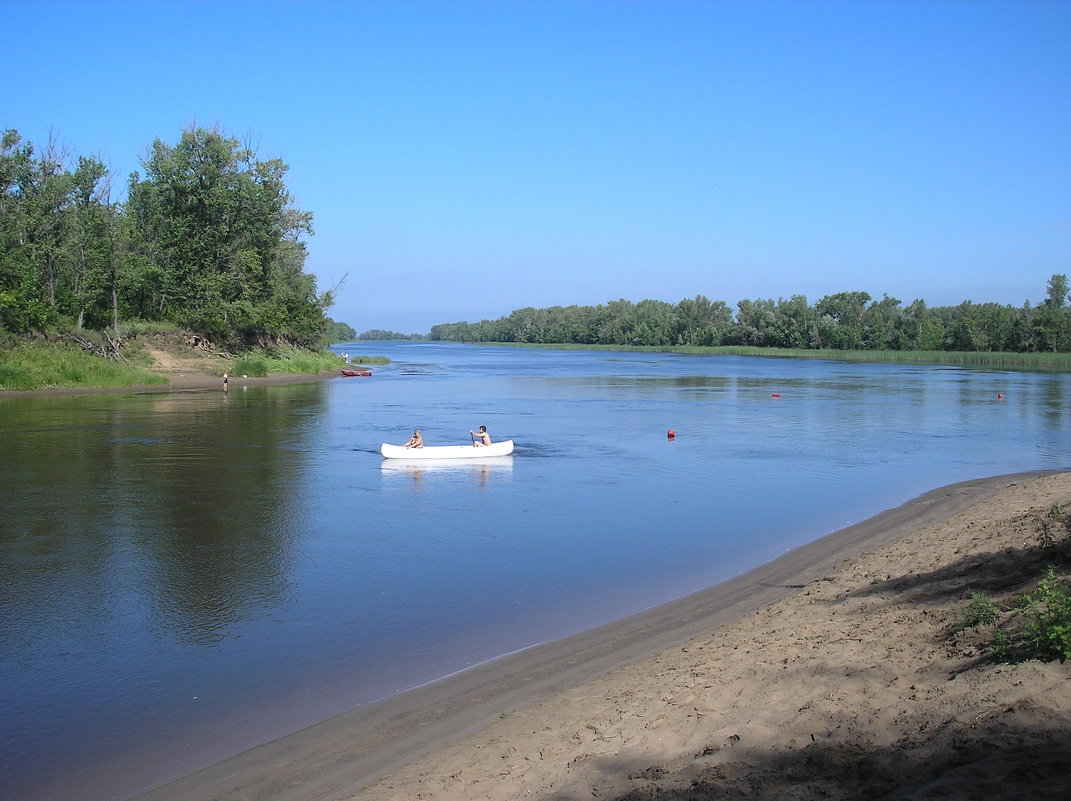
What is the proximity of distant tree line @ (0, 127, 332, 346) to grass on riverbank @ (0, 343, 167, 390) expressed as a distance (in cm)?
216

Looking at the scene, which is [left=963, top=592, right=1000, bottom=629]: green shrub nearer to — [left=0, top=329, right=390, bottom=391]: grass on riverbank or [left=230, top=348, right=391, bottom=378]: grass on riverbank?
[left=0, top=329, right=390, bottom=391]: grass on riverbank

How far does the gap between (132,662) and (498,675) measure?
13.7ft

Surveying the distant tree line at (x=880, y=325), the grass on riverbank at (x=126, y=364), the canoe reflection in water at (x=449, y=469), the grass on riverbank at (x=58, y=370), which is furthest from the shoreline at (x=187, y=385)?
the distant tree line at (x=880, y=325)

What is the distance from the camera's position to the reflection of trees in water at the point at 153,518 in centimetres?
1195

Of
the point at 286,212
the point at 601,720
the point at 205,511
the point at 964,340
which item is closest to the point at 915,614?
the point at 601,720

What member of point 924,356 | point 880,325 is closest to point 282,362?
point 924,356

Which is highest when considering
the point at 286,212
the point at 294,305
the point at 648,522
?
the point at 286,212

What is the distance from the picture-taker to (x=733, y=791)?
17.3ft

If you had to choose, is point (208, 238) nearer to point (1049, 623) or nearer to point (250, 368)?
point (250, 368)

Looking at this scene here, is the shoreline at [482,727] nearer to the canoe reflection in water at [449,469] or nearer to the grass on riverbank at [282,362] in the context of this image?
the canoe reflection in water at [449,469]

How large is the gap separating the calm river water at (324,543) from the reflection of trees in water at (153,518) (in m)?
0.07

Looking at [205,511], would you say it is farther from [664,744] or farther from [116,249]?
[116,249]

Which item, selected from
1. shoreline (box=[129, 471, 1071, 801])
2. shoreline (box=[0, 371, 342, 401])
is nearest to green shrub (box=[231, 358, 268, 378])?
shoreline (box=[0, 371, 342, 401])

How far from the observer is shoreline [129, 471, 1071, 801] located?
20.2ft
